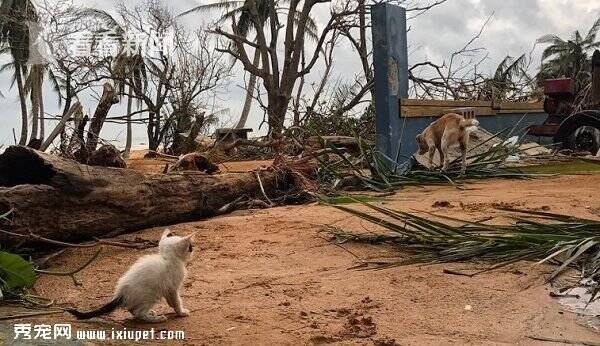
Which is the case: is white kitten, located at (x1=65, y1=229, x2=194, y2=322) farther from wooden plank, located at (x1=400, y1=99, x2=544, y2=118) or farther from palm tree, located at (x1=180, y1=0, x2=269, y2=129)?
palm tree, located at (x1=180, y1=0, x2=269, y2=129)

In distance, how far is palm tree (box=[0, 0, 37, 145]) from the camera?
19.8 metres

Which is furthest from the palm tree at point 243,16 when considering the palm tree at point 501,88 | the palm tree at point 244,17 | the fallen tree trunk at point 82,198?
the fallen tree trunk at point 82,198

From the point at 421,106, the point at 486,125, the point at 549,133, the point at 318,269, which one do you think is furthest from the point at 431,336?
the point at 549,133


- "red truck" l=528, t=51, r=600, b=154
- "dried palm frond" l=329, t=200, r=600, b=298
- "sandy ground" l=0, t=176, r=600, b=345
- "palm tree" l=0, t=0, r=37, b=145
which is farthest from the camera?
"palm tree" l=0, t=0, r=37, b=145

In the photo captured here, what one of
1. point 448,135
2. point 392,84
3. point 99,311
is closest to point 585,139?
point 392,84

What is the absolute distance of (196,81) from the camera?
67.9ft

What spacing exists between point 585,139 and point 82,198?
1006cm

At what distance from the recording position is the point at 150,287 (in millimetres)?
3373

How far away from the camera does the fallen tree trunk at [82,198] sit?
4703 millimetres

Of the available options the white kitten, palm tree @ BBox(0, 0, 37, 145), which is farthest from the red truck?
palm tree @ BBox(0, 0, 37, 145)

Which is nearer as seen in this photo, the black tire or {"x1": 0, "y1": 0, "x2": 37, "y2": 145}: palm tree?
the black tire

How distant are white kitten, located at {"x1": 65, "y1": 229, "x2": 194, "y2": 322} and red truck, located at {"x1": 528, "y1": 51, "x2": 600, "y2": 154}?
9.45 meters

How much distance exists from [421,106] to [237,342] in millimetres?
8530

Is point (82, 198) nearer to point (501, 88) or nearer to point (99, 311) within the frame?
point (99, 311)
